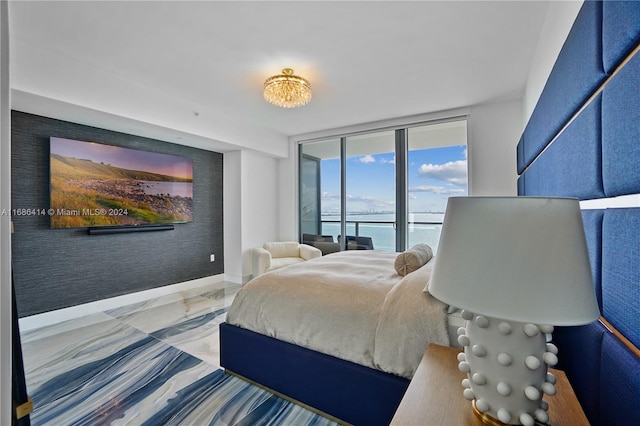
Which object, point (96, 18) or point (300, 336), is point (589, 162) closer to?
point (300, 336)

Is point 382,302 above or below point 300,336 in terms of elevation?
above

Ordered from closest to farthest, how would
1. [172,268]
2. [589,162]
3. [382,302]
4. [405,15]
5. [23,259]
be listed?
[589,162] < [382,302] < [405,15] < [23,259] < [172,268]

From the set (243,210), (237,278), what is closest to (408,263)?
(243,210)

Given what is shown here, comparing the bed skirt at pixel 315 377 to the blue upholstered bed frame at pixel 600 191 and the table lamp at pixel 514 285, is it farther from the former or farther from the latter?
the table lamp at pixel 514 285

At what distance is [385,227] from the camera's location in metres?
4.63

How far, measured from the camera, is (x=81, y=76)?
2.67m

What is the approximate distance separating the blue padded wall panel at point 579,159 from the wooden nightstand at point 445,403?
65 cm

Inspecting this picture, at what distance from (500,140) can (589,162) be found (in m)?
3.05

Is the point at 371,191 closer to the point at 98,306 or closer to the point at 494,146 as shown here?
the point at 494,146

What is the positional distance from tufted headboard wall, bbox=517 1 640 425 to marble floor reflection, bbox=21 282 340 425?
4.53ft

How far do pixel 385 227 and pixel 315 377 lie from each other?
10.5 ft

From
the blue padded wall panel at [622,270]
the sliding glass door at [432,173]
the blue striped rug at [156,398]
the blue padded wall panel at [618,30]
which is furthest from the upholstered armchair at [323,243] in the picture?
the blue padded wall panel at [618,30]

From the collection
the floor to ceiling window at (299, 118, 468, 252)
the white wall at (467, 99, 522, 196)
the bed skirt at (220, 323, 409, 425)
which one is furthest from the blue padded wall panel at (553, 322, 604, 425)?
the floor to ceiling window at (299, 118, 468, 252)

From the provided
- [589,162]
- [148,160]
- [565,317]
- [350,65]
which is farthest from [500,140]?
[148,160]
